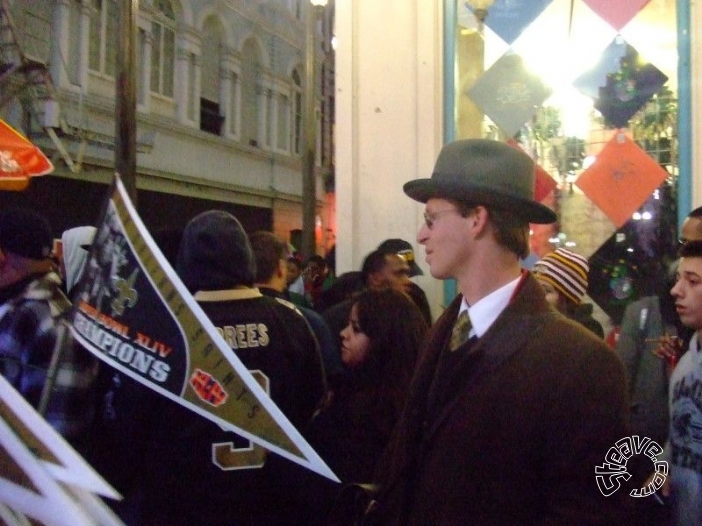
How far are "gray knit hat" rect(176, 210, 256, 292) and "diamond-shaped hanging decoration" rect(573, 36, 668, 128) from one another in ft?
10.2

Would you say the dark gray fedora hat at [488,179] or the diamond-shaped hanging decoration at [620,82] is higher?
the diamond-shaped hanging decoration at [620,82]

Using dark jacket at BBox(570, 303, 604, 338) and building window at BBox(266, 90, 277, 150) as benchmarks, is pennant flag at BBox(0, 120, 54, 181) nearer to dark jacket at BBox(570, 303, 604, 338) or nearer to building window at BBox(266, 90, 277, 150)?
dark jacket at BBox(570, 303, 604, 338)

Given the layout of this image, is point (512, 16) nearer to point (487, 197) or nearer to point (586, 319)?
point (586, 319)

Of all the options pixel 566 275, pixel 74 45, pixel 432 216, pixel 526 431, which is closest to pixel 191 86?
pixel 74 45

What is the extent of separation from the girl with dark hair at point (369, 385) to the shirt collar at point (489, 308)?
3.56 ft

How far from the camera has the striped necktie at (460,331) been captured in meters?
2.07

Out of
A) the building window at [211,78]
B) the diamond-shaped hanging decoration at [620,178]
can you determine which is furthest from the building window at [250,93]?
the diamond-shaped hanging decoration at [620,178]

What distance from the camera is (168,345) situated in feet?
6.03

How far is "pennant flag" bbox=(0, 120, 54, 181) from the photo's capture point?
5.79m

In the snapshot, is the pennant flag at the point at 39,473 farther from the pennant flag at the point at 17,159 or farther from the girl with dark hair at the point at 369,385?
the pennant flag at the point at 17,159

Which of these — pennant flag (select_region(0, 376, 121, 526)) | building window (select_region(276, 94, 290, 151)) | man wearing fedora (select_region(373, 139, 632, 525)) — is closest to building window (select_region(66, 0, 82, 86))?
building window (select_region(276, 94, 290, 151))

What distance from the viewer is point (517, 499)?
1780 mm

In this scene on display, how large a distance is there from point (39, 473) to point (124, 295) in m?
0.69

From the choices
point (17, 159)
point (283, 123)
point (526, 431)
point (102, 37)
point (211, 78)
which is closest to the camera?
point (526, 431)
